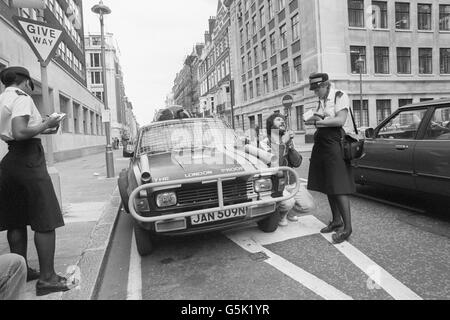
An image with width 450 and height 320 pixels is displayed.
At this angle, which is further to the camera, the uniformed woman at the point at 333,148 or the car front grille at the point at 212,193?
the uniformed woman at the point at 333,148

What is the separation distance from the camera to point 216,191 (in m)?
3.70

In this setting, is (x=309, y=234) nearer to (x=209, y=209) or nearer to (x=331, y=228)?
(x=331, y=228)

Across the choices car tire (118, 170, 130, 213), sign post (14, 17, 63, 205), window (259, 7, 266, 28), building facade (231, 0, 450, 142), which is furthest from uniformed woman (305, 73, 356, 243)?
window (259, 7, 266, 28)

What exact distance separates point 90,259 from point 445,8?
3531cm

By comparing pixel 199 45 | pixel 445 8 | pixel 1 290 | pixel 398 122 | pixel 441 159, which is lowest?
pixel 1 290

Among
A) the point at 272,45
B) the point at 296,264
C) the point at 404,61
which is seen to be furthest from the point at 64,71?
the point at 404,61

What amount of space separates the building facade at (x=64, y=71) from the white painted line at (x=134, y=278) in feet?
14.2

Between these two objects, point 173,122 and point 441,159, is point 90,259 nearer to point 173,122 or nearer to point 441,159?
point 173,122

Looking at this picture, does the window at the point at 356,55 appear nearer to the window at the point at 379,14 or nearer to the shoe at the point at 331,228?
the window at the point at 379,14

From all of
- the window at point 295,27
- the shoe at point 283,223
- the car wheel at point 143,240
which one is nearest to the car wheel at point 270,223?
the shoe at point 283,223

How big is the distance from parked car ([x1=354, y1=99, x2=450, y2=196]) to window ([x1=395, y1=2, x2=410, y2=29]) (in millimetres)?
27167

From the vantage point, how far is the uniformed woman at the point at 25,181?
9.16 ft

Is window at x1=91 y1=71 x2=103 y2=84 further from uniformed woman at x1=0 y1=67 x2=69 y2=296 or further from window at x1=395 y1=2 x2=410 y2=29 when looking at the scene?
uniformed woman at x1=0 y1=67 x2=69 y2=296
